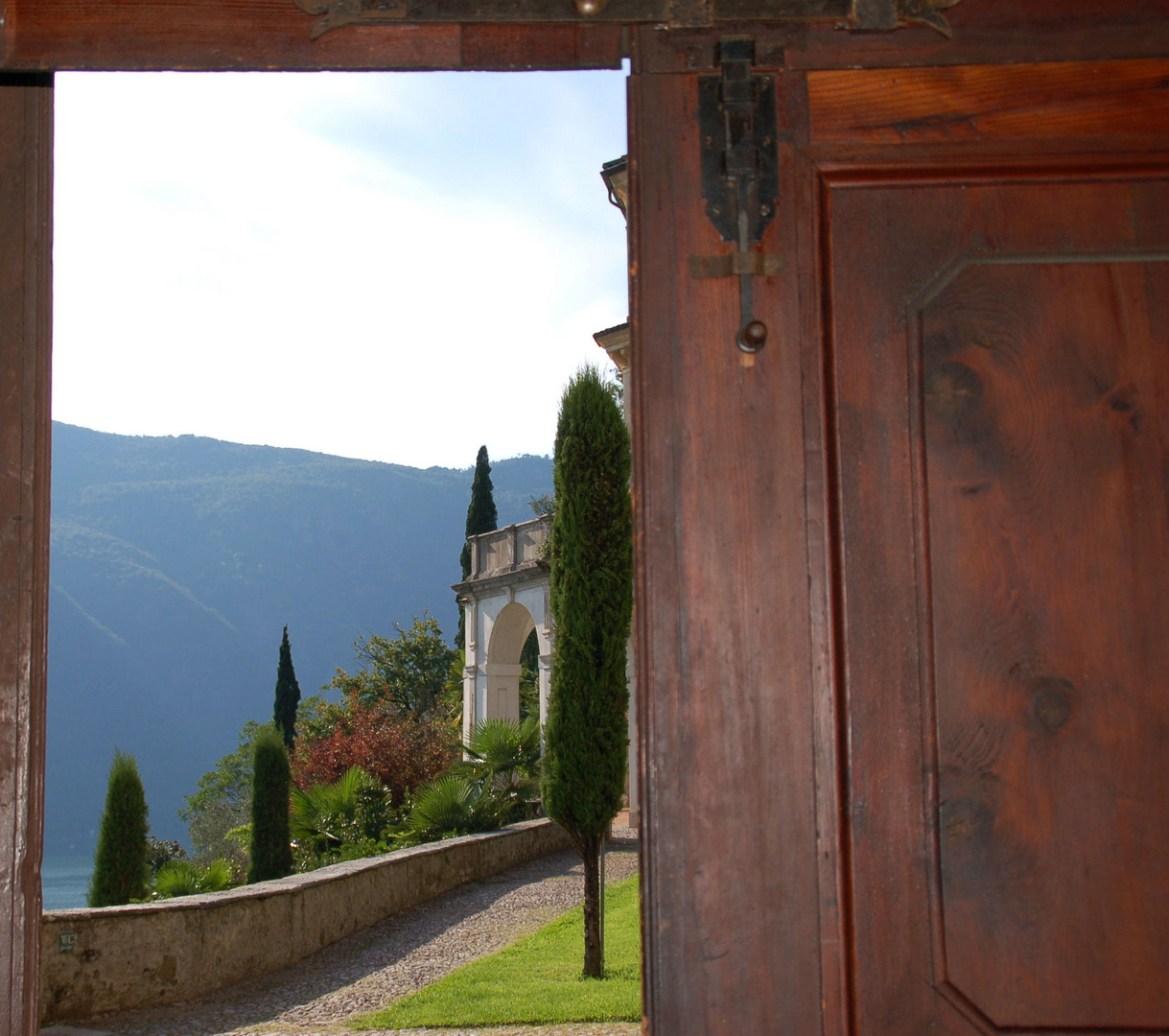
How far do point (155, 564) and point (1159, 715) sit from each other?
15592 cm

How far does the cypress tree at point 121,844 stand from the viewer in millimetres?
11719

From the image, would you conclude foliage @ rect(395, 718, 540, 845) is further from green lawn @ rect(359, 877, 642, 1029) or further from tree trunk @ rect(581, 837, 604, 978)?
tree trunk @ rect(581, 837, 604, 978)

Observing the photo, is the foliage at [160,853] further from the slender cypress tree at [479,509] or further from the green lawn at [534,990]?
the green lawn at [534,990]

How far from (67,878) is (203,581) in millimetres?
56463

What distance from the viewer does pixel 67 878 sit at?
92.9 m

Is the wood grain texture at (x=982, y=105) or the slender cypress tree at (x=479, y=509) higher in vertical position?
the slender cypress tree at (x=479, y=509)

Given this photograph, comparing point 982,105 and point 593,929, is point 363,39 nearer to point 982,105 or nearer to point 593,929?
point 982,105

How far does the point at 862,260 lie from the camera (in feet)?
5.06

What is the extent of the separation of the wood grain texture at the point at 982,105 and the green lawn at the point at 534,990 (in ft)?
18.5

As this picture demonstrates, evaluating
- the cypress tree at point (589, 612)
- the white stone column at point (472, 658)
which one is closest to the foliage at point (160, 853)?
the white stone column at point (472, 658)

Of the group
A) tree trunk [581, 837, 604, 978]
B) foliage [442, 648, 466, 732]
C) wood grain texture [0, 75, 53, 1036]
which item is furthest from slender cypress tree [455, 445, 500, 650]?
wood grain texture [0, 75, 53, 1036]

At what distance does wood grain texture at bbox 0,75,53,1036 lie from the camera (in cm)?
151

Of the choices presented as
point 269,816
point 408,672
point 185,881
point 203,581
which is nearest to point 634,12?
point 185,881

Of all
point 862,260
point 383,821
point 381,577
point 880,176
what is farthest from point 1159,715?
point 381,577
